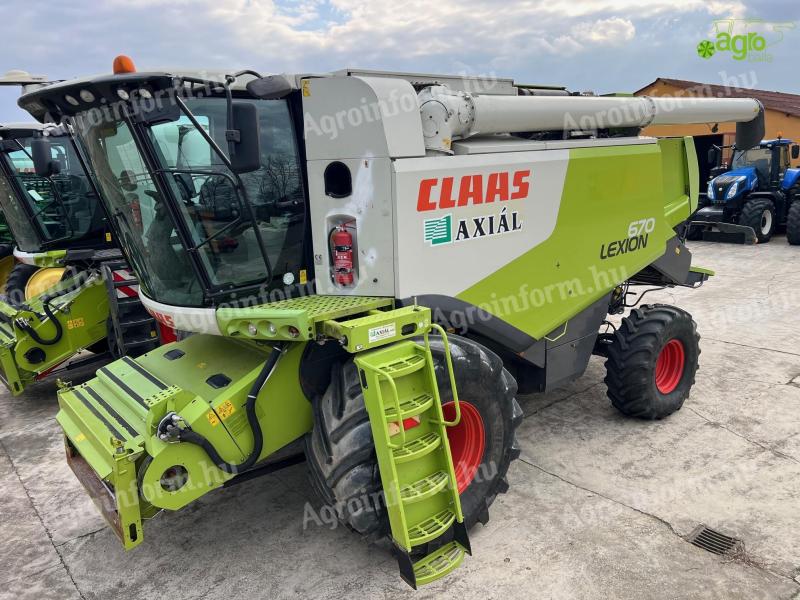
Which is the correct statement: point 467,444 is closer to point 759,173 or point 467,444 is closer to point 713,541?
point 713,541

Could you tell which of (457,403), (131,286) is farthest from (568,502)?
(131,286)

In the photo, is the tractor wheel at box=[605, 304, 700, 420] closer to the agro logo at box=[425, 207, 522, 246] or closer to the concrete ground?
the concrete ground

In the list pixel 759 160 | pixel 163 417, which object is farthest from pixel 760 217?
pixel 163 417

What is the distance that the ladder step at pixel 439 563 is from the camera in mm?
2782

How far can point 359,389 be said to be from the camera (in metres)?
2.90

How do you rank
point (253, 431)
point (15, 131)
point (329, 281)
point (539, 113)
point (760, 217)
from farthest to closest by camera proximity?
point (760, 217)
point (15, 131)
point (539, 113)
point (329, 281)
point (253, 431)

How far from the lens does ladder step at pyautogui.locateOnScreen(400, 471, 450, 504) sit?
280 cm

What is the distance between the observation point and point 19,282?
7215 mm

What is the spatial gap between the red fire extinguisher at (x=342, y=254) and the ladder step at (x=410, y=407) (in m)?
0.75

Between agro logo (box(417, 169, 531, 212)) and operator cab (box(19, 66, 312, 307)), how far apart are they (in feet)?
2.18

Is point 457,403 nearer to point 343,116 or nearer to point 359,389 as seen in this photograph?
point 359,389

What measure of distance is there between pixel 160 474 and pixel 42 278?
5.17 metres

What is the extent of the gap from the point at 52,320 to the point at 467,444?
4.29 meters

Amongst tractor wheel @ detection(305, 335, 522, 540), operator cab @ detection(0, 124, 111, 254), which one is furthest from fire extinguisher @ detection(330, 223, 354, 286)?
operator cab @ detection(0, 124, 111, 254)
